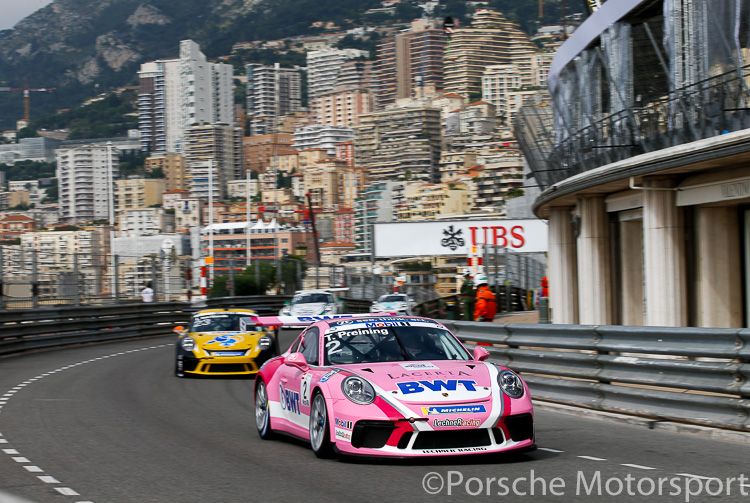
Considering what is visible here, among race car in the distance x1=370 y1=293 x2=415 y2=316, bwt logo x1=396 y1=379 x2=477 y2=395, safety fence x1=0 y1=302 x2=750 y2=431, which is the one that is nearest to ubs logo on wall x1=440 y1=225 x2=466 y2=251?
race car in the distance x1=370 y1=293 x2=415 y2=316

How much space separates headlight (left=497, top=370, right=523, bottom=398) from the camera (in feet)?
27.5

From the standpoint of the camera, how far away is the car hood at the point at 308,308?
32.9m

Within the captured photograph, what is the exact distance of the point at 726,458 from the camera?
8.41 meters

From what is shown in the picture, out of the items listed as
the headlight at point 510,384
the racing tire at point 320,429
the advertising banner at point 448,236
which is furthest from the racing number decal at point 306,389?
the advertising banner at point 448,236

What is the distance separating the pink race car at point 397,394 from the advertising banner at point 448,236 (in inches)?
1694

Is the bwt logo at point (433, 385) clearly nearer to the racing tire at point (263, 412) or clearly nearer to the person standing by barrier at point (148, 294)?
the racing tire at point (263, 412)

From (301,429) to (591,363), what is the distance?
13.0ft

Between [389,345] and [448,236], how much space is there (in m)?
43.8

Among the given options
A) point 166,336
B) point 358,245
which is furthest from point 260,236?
point 166,336

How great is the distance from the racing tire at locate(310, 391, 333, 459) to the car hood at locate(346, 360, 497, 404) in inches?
15.7

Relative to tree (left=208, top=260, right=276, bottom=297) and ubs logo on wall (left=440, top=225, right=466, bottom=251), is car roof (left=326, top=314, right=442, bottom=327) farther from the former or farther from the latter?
ubs logo on wall (left=440, top=225, right=466, bottom=251)

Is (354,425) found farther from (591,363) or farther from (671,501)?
(591,363)

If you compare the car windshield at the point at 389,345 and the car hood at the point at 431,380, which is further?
the car windshield at the point at 389,345

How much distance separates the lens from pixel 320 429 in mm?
8586
